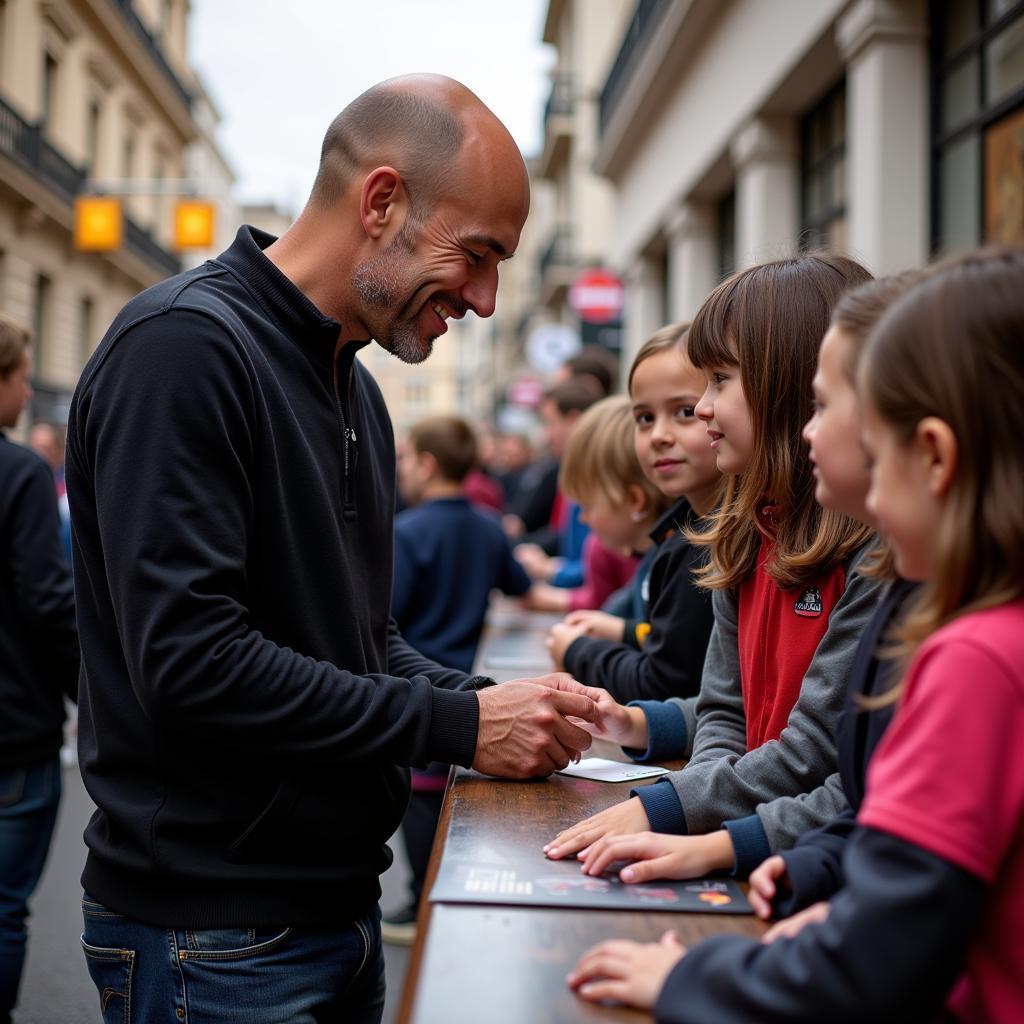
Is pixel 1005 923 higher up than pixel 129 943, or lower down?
higher up

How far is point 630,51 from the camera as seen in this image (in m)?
15.6

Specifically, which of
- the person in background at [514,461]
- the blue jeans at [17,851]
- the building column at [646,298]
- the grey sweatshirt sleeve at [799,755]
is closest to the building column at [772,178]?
the person in background at [514,461]

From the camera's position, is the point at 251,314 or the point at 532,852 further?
the point at 251,314

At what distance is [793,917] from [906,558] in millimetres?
A: 429

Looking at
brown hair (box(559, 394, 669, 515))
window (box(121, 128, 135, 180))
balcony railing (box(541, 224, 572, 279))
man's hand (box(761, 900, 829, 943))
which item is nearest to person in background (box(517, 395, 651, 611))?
brown hair (box(559, 394, 669, 515))

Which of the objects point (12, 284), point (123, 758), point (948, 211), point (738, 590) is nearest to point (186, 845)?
point (123, 758)

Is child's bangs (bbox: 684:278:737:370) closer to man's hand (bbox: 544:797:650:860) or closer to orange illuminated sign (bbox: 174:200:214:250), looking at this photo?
man's hand (bbox: 544:797:650:860)

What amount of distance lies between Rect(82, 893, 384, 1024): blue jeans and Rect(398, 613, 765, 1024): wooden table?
0.34 m

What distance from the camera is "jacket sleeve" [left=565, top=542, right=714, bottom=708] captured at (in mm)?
2512

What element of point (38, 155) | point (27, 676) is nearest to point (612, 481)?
point (27, 676)

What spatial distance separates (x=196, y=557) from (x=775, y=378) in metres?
0.96

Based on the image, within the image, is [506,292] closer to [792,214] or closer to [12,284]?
[12,284]

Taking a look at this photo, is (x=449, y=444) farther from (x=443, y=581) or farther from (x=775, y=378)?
(x=775, y=378)

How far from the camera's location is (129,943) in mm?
1869
